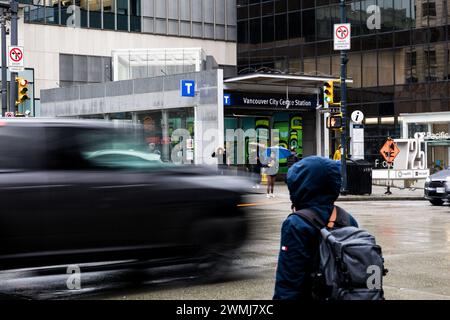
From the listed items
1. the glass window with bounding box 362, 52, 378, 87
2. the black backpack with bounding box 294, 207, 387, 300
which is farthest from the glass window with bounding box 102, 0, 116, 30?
the black backpack with bounding box 294, 207, 387, 300

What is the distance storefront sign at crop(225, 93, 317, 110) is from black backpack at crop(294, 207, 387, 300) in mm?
29805

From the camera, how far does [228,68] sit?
6219 cm

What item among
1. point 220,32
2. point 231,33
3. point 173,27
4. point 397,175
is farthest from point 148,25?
point 397,175

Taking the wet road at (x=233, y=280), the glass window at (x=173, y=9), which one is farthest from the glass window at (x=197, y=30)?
the wet road at (x=233, y=280)

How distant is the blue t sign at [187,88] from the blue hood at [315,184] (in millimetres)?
29793

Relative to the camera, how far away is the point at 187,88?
1319 inches

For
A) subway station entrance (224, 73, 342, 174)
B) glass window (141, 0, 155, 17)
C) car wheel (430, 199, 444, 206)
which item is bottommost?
car wheel (430, 199, 444, 206)

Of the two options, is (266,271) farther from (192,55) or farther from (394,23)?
(394,23)

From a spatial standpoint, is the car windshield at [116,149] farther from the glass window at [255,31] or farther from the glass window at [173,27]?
the glass window at [255,31]

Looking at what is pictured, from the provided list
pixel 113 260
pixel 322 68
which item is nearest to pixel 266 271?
pixel 113 260

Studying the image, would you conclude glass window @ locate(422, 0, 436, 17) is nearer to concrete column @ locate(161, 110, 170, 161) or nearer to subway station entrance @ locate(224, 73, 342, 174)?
subway station entrance @ locate(224, 73, 342, 174)

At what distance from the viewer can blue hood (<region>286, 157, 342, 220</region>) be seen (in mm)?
3699

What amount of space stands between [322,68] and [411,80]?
8.09 metres

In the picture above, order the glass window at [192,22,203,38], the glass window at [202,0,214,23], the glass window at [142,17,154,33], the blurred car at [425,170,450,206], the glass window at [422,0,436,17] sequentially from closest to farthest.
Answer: the blurred car at [425,170,450,206], the glass window at [422,0,436,17], the glass window at [142,17,154,33], the glass window at [192,22,203,38], the glass window at [202,0,214,23]
